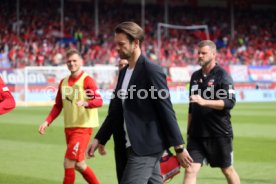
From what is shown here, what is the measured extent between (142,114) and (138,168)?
1.52 feet

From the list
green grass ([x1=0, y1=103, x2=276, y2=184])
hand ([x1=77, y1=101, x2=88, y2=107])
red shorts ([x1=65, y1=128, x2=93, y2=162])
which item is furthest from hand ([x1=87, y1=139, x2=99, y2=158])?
green grass ([x1=0, y1=103, x2=276, y2=184])

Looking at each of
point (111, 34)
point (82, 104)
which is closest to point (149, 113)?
point (82, 104)

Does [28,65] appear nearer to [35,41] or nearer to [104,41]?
[35,41]

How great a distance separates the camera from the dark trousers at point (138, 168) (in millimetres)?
5594

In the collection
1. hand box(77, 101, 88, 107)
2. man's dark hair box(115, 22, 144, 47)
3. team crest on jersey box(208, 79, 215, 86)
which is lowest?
hand box(77, 101, 88, 107)

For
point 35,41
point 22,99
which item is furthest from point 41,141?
point 35,41

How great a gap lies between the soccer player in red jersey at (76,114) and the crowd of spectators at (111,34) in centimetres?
2549

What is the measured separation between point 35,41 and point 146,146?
3518 centimetres

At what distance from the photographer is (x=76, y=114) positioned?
8.74m

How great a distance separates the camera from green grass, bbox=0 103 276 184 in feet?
34.3

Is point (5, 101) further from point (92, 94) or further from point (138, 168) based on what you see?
point (138, 168)

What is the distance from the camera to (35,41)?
40062 millimetres

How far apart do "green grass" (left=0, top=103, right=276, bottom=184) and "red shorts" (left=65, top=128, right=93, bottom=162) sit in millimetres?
1588

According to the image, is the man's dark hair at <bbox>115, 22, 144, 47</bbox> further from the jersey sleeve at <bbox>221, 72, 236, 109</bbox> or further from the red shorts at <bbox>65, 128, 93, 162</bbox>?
the red shorts at <bbox>65, 128, 93, 162</bbox>
